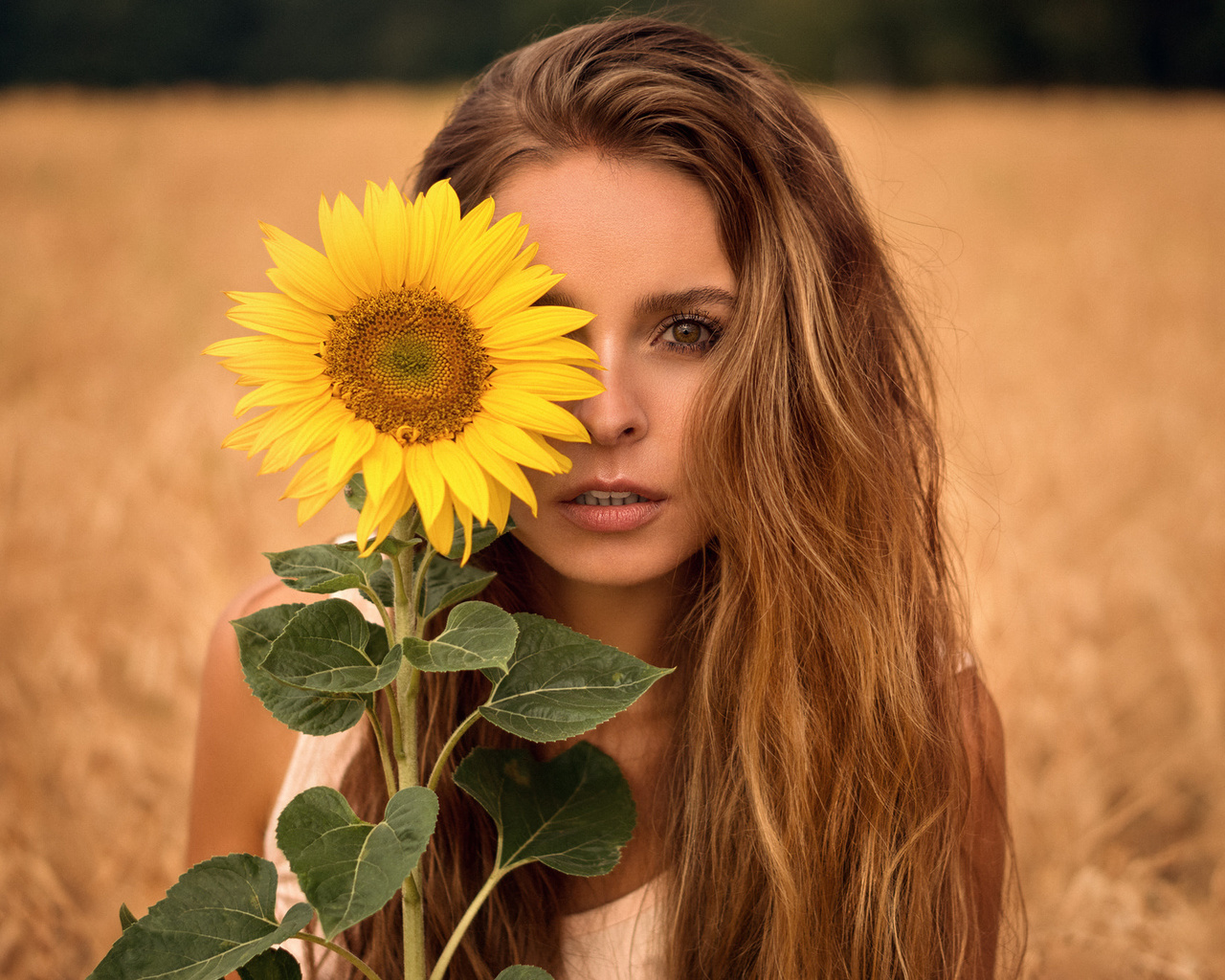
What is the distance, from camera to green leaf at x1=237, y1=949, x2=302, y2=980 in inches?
33.8

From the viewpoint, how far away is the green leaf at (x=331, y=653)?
778 millimetres

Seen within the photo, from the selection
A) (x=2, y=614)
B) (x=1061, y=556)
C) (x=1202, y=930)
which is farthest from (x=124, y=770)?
(x=1061, y=556)

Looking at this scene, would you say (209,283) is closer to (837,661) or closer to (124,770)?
(124,770)

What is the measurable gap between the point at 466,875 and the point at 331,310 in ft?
3.09

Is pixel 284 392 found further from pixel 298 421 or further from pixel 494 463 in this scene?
pixel 494 463

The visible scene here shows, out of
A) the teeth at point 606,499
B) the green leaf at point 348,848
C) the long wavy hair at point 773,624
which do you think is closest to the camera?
the green leaf at point 348,848

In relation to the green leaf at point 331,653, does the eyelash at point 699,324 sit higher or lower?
higher

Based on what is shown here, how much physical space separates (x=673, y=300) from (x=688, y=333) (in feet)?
0.25

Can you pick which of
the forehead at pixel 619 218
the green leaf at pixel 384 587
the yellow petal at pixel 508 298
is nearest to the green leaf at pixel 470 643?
the green leaf at pixel 384 587

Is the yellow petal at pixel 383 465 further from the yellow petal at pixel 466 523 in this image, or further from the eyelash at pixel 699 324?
the eyelash at pixel 699 324

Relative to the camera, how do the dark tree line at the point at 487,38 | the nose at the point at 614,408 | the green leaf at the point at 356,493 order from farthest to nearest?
the dark tree line at the point at 487,38
the nose at the point at 614,408
the green leaf at the point at 356,493

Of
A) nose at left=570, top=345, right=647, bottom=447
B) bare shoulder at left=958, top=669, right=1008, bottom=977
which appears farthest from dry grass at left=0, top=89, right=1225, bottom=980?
nose at left=570, top=345, right=647, bottom=447

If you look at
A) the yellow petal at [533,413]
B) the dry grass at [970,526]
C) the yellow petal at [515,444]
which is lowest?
the dry grass at [970,526]

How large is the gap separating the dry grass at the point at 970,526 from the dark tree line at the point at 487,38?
49.6ft
